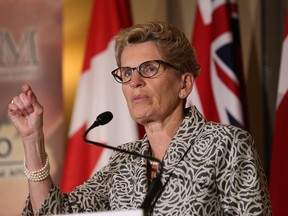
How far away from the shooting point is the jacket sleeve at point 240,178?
6.34 ft

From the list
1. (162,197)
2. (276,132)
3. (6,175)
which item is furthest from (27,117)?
(6,175)

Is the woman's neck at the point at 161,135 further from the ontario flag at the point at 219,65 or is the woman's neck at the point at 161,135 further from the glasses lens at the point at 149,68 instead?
the ontario flag at the point at 219,65

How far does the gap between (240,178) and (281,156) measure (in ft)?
4.22

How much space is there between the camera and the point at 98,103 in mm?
3656

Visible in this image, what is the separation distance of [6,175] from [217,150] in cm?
219

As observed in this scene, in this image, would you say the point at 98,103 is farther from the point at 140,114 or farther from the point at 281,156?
the point at 140,114

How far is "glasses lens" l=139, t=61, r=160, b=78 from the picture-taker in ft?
7.03

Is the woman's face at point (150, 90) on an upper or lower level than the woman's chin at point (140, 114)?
upper

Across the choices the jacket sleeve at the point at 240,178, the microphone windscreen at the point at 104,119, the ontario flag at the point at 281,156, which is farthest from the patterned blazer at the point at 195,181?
the ontario flag at the point at 281,156

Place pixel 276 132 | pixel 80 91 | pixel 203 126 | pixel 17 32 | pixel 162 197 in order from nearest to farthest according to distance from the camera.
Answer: pixel 162 197 → pixel 203 126 → pixel 276 132 → pixel 80 91 → pixel 17 32

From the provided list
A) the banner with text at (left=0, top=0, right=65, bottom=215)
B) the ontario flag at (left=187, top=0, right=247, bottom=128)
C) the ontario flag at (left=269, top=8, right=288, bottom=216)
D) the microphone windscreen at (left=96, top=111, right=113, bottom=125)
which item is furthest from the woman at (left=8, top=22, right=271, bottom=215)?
the banner with text at (left=0, top=0, right=65, bottom=215)

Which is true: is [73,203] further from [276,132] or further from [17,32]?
[17,32]

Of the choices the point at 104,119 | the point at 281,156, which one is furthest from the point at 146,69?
the point at 281,156

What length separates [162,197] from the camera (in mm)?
1986
